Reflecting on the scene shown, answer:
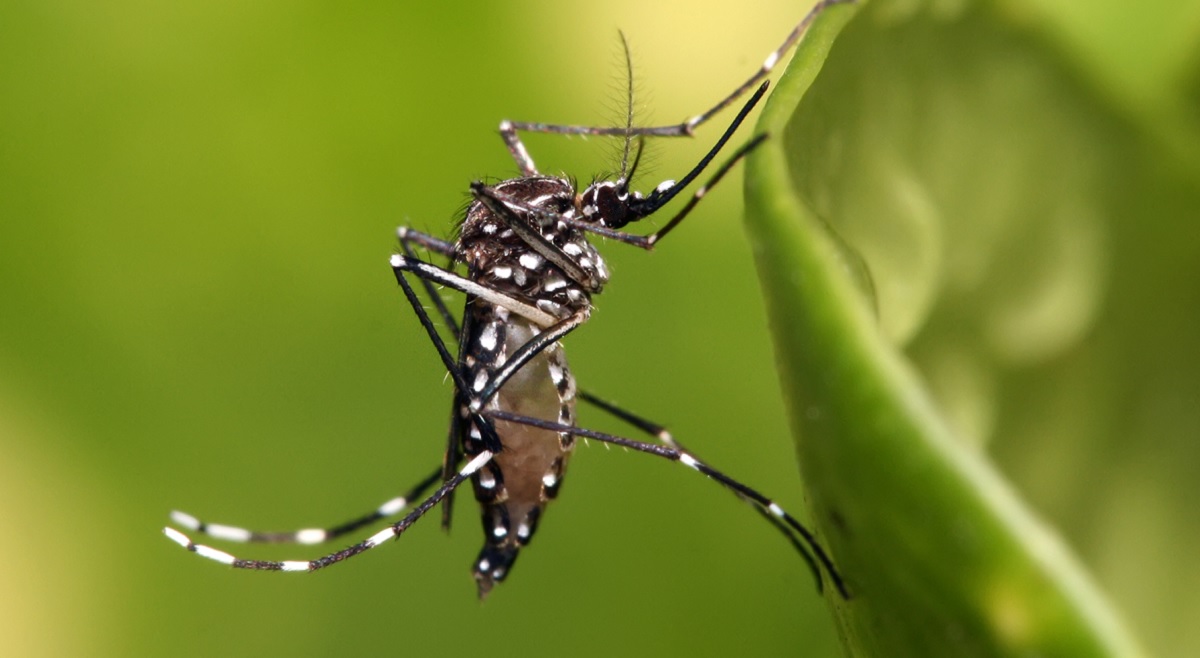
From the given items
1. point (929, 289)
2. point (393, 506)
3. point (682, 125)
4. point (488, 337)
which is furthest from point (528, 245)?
point (929, 289)

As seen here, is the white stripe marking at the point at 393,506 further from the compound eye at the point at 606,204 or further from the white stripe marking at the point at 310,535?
the compound eye at the point at 606,204

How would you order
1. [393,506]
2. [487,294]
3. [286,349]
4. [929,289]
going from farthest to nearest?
[487,294] → [393,506] → [286,349] → [929,289]

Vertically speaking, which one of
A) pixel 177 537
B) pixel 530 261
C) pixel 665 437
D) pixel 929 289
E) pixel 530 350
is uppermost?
pixel 530 261

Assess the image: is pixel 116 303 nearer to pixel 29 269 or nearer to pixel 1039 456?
pixel 29 269

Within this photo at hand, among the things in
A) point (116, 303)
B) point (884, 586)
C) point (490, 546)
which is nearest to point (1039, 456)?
point (884, 586)

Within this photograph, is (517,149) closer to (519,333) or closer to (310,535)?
(519,333)

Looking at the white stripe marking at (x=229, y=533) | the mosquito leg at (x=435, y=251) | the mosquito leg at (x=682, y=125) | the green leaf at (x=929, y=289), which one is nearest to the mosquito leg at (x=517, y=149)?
the mosquito leg at (x=682, y=125)
